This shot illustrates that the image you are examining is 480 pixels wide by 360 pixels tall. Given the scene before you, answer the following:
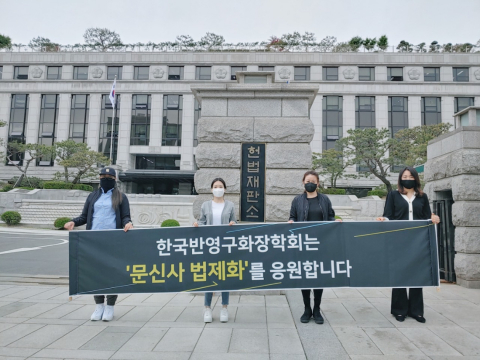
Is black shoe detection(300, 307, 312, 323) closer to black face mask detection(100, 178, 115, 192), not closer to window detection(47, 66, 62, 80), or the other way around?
black face mask detection(100, 178, 115, 192)

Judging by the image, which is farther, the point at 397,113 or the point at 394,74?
the point at 394,74

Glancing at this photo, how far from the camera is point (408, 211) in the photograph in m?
4.59

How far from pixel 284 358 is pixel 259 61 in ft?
123

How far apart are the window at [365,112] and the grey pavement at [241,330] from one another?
111ft

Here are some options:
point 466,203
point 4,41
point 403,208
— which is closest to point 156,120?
point 4,41

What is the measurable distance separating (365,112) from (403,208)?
116ft

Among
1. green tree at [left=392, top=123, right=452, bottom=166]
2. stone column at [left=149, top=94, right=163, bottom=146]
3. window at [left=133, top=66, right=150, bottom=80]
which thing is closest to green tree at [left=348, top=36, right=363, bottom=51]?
green tree at [left=392, top=123, right=452, bottom=166]

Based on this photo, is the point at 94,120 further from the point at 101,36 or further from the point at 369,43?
the point at 369,43

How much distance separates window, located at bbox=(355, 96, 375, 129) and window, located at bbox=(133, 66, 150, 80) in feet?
78.8

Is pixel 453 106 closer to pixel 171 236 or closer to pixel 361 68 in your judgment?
pixel 361 68

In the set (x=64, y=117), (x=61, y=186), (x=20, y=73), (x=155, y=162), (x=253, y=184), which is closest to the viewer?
(x=253, y=184)

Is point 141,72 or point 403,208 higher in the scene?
point 141,72

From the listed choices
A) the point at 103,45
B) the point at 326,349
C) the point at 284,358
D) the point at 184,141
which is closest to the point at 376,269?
the point at 326,349

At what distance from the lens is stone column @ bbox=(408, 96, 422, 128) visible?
36.2 metres
